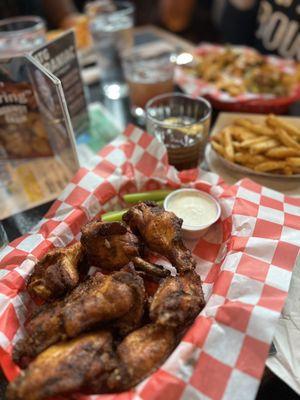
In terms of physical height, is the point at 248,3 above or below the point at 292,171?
above

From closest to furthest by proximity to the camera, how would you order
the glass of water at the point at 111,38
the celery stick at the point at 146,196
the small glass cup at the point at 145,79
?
1. the celery stick at the point at 146,196
2. the small glass cup at the point at 145,79
3. the glass of water at the point at 111,38

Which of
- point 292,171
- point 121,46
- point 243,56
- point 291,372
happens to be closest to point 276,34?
point 243,56

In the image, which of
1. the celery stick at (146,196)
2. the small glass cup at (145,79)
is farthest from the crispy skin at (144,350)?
the small glass cup at (145,79)

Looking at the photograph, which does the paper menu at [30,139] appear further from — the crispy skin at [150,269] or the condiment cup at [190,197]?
the crispy skin at [150,269]

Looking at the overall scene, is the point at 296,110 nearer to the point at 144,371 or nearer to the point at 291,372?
the point at 291,372

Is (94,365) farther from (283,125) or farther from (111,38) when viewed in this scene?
(111,38)

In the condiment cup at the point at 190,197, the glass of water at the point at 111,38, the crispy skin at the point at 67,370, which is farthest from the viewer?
the glass of water at the point at 111,38

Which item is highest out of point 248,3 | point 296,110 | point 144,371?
point 248,3
